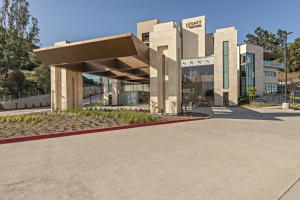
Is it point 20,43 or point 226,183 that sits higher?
point 20,43

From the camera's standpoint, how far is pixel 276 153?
6.50 meters

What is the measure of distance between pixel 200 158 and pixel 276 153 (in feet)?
8.94

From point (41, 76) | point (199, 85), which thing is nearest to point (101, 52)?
point (199, 85)

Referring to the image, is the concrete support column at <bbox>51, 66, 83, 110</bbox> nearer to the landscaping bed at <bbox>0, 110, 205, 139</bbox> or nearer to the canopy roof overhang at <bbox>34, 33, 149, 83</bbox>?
the canopy roof overhang at <bbox>34, 33, 149, 83</bbox>

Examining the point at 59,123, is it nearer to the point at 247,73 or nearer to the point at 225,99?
the point at 225,99

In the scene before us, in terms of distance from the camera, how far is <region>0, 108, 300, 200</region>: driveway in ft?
12.6

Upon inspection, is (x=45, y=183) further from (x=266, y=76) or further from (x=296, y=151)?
(x=266, y=76)

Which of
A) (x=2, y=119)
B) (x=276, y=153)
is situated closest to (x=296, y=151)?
(x=276, y=153)

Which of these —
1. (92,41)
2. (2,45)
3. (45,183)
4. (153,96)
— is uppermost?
(2,45)

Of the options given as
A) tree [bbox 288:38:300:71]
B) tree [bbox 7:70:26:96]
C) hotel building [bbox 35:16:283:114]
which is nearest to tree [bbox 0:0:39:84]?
tree [bbox 7:70:26:96]

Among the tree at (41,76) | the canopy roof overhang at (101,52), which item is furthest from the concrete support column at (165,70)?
the tree at (41,76)

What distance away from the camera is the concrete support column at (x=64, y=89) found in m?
23.2

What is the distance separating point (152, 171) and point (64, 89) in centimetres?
2108

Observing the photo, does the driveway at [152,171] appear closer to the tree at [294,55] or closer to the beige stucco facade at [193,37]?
the beige stucco facade at [193,37]
